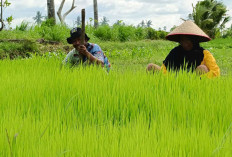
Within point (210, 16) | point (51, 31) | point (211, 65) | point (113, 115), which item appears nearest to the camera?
point (113, 115)

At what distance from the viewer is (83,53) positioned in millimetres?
3857

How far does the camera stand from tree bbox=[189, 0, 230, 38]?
2384 cm

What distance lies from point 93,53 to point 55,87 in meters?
1.33

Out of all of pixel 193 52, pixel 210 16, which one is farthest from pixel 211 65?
pixel 210 16

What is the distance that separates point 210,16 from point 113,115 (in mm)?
24136

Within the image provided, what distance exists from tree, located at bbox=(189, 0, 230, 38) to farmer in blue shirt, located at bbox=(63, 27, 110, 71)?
20575mm

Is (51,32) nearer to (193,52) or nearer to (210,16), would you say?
(193,52)

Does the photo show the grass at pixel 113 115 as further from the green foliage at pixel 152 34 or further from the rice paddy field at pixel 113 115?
the green foliage at pixel 152 34

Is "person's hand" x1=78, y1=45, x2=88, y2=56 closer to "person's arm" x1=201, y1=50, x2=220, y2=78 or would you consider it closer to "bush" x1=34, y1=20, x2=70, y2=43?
"person's arm" x1=201, y1=50, x2=220, y2=78

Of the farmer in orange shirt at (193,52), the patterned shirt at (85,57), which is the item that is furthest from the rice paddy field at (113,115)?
the farmer in orange shirt at (193,52)

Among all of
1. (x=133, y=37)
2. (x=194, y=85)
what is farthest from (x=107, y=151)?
(x=133, y=37)

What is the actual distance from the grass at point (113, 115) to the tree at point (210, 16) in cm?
2133

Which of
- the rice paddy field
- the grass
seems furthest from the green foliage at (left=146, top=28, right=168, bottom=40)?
the grass

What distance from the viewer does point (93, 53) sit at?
13.5 ft
